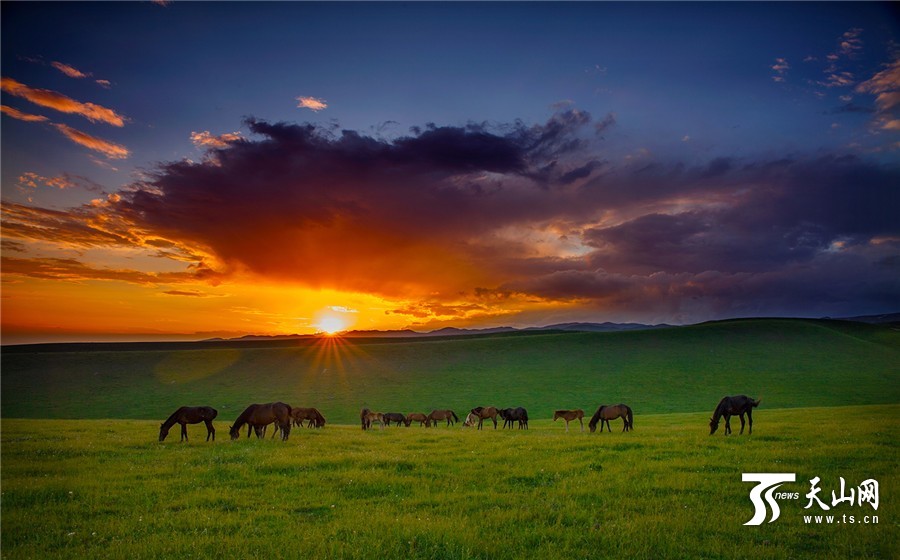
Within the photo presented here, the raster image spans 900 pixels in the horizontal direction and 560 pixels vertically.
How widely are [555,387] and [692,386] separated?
64.9 feet

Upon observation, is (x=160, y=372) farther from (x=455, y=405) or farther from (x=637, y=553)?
(x=637, y=553)

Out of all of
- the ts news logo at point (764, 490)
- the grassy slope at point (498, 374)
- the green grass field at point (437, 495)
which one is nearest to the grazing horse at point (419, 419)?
the green grass field at point (437, 495)

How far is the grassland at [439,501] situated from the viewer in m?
9.05

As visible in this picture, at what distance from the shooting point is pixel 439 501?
11.9 metres

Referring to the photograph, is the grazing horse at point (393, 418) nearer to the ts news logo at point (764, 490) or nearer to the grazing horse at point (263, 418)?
the grazing horse at point (263, 418)

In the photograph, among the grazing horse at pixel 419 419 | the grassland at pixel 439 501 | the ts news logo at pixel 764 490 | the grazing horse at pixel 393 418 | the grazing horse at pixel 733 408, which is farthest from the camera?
the grazing horse at pixel 419 419

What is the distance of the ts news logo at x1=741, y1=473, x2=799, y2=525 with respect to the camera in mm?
10688

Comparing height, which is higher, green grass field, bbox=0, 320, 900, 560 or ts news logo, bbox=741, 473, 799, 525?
ts news logo, bbox=741, 473, 799, 525

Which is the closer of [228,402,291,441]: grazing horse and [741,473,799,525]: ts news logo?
[741,473,799,525]: ts news logo

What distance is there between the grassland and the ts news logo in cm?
26

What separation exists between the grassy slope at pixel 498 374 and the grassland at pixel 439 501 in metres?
40.5

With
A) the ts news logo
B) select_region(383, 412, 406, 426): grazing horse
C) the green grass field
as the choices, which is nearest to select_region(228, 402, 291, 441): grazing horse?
the green grass field

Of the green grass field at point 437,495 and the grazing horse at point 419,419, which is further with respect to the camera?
the grazing horse at point 419,419

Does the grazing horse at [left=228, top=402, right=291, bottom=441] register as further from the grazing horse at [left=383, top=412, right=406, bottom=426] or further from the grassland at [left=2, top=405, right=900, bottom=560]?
the grazing horse at [left=383, top=412, right=406, bottom=426]
